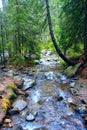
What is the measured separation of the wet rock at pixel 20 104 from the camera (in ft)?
33.4

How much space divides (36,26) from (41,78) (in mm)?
8445

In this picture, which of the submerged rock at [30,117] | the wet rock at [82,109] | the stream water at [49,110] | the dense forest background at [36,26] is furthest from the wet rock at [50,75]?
the submerged rock at [30,117]

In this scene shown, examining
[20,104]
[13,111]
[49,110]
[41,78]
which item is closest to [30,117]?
[13,111]

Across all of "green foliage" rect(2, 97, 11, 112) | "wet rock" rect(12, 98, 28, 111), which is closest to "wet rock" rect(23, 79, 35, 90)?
"wet rock" rect(12, 98, 28, 111)

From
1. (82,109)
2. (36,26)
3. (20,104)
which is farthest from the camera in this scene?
(36,26)

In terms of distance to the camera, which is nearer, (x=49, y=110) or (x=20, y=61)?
(x=49, y=110)

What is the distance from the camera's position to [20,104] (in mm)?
10539

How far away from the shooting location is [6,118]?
9.17 m

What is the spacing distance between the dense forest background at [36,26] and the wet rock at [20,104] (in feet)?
24.2

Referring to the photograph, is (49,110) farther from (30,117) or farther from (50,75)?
(50,75)

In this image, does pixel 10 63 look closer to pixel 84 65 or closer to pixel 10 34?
pixel 10 34

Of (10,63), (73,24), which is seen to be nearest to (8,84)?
(73,24)

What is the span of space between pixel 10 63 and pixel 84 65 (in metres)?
9.71

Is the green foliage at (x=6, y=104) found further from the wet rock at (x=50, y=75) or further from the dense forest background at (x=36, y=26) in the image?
the dense forest background at (x=36, y=26)
